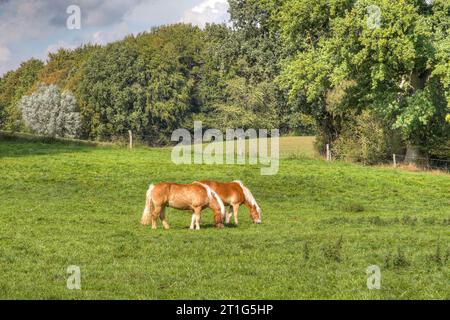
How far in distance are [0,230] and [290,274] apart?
1004 cm

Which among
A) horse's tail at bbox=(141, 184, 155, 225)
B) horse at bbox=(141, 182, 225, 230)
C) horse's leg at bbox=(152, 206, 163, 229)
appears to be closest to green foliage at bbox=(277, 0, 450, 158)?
horse at bbox=(141, 182, 225, 230)

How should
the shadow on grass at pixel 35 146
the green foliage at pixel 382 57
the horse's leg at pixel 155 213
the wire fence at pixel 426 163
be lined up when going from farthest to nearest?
1. the wire fence at pixel 426 163
2. the shadow on grass at pixel 35 146
3. the green foliage at pixel 382 57
4. the horse's leg at pixel 155 213

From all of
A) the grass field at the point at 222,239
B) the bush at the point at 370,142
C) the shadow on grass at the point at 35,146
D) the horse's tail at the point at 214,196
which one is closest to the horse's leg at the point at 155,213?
the grass field at the point at 222,239

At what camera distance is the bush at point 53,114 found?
93.4 metres

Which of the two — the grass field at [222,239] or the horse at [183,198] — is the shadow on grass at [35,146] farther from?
the horse at [183,198]

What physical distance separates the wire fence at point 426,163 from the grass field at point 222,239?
7494mm

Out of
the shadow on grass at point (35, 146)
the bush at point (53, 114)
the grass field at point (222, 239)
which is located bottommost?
the grass field at point (222, 239)

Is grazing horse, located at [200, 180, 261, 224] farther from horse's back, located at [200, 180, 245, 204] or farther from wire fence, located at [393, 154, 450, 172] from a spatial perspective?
wire fence, located at [393, 154, 450, 172]

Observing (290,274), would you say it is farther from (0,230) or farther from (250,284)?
(0,230)

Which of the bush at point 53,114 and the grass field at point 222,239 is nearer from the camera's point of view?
the grass field at point 222,239

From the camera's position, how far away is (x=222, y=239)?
18.0 meters
